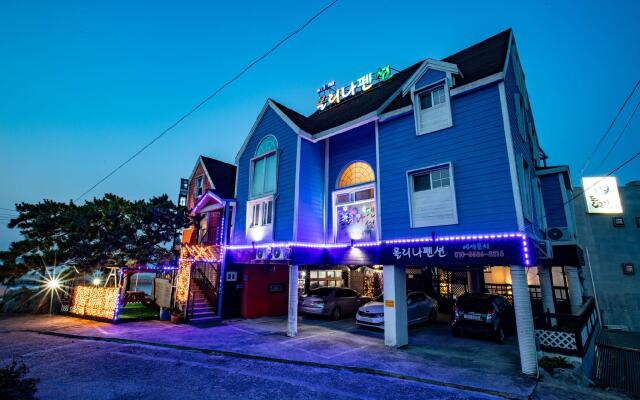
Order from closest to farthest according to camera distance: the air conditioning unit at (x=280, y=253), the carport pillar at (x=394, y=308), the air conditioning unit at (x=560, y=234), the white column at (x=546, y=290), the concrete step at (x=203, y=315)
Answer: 1. the carport pillar at (x=394, y=308)
2. the air conditioning unit at (x=280, y=253)
3. the white column at (x=546, y=290)
4. the air conditioning unit at (x=560, y=234)
5. the concrete step at (x=203, y=315)

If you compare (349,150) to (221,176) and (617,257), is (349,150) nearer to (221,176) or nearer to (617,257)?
(221,176)

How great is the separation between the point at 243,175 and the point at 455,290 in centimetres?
1527

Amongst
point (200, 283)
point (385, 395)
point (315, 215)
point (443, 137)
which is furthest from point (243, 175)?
point (385, 395)

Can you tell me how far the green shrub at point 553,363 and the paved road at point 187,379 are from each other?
2721 mm

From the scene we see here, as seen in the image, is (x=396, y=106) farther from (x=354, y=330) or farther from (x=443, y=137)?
(x=354, y=330)

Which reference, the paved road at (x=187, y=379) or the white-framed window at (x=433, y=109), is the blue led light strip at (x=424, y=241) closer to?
the white-framed window at (x=433, y=109)

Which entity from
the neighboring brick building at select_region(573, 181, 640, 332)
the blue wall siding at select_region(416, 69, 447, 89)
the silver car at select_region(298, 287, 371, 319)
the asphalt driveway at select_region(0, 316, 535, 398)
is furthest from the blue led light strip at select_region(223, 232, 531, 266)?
the neighboring brick building at select_region(573, 181, 640, 332)

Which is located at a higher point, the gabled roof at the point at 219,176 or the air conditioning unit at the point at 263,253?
the gabled roof at the point at 219,176

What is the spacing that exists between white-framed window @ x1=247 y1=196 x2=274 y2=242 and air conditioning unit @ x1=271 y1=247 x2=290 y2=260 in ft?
4.42

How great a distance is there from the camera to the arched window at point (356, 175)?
13015mm

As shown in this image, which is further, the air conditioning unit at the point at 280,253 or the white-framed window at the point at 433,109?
the air conditioning unit at the point at 280,253

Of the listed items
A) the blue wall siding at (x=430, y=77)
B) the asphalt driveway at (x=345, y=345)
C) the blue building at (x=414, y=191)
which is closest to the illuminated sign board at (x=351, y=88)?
the blue building at (x=414, y=191)

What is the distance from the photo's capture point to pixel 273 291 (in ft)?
59.5

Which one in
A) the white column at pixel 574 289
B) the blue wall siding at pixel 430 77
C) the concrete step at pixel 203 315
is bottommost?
the concrete step at pixel 203 315
